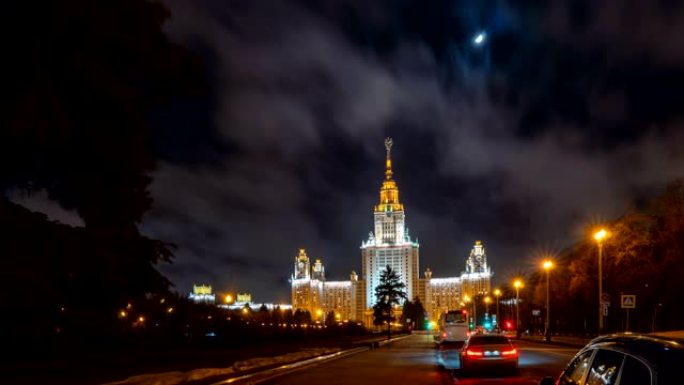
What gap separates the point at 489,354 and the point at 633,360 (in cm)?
1894

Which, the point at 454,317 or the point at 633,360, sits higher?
the point at 633,360

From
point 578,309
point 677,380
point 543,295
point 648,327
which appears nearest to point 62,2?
point 677,380

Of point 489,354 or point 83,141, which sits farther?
point 489,354

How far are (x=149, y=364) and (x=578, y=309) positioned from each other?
198ft

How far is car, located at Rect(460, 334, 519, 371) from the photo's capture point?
2386 cm

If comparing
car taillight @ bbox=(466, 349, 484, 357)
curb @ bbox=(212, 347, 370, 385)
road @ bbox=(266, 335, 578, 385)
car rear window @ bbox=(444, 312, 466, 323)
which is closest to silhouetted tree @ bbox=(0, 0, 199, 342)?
curb @ bbox=(212, 347, 370, 385)

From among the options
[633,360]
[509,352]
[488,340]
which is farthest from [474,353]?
[633,360]

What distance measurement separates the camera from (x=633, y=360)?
18.3 feet

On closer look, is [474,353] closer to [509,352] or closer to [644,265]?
[509,352]

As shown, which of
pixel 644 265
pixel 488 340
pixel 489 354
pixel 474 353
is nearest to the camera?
pixel 489 354

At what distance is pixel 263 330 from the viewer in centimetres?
6675

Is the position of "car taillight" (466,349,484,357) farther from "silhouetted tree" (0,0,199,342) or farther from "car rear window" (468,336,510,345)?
"silhouetted tree" (0,0,199,342)

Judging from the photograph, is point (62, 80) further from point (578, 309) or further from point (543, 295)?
point (543, 295)

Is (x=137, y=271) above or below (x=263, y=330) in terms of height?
above
